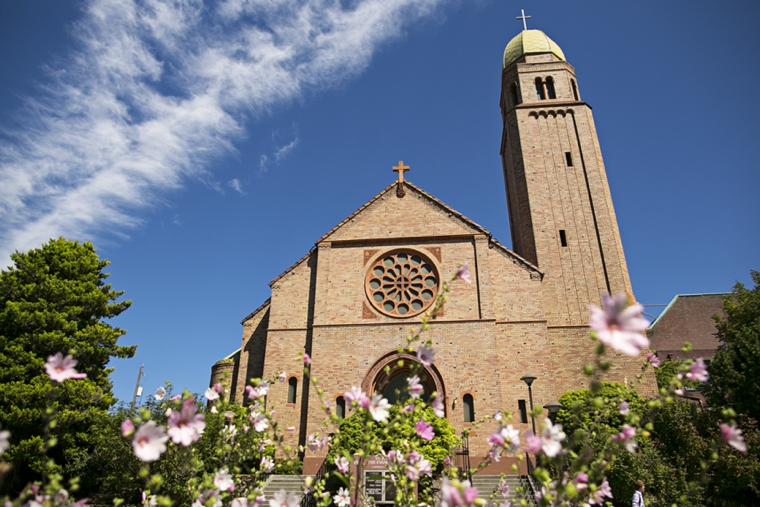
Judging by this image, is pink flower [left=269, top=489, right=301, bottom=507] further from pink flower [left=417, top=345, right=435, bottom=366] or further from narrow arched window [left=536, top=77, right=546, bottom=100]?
narrow arched window [left=536, top=77, right=546, bottom=100]

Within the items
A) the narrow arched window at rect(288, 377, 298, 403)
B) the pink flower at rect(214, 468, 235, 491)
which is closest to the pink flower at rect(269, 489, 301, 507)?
the pink flower at rect(214, 468, 235, 491)

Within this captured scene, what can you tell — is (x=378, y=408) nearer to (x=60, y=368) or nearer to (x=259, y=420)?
(x=259, y=420)

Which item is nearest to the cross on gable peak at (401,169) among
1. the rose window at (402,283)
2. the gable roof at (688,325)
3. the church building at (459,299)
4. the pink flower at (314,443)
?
the church building at (459,299)

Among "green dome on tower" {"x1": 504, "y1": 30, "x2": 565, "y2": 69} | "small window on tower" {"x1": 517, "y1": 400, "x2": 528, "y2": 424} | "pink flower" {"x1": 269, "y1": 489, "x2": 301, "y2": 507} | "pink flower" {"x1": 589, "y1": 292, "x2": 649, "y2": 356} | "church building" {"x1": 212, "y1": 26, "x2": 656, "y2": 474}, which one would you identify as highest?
"green dome on tower" {"x1": 504, "y1": 30, "x2": 565, "y2": 69}

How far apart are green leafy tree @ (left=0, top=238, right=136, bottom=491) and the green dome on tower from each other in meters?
27.8

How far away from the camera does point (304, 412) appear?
64.7 feet

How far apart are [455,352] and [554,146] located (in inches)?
565

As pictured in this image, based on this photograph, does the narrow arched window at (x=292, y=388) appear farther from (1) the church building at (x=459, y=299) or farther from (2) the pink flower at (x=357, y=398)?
(2) the pink flower at (x=357, y=398)

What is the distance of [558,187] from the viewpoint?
25.6 meters

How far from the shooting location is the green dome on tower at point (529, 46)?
30938 millimetres

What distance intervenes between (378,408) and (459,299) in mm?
17184

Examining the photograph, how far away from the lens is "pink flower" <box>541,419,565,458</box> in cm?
280

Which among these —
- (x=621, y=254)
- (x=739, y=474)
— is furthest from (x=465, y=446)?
(x=621, y=254)

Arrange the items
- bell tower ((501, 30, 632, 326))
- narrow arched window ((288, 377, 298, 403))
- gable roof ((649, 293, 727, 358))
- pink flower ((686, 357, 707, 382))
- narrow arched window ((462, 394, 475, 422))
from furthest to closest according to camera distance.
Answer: gable roof ((649, 293, 727, 358)) → bell tower ((501, 30, 632, 326)) → narrow arched window ((288, 377, 298, 403)) → narrow arched window ((462, 394, 475, 422)) → pink flower ((686, 357, 707, 382))
